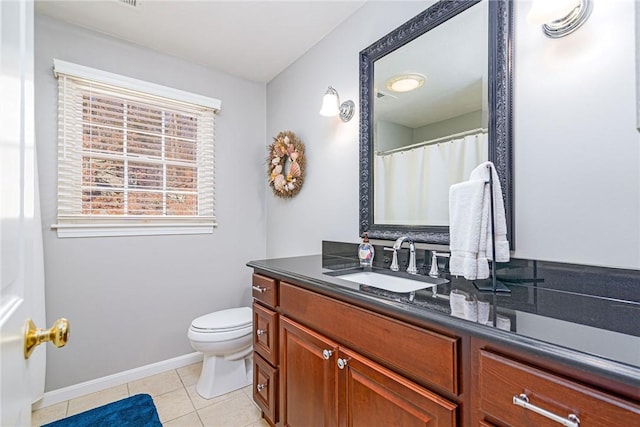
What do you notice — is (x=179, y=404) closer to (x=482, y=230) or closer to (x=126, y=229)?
(x=126, y=229)

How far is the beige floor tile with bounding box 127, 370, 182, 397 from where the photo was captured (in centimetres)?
205

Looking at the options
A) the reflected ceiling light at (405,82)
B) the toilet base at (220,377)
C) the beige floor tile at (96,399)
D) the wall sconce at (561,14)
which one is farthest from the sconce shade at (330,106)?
the beige floor tile at (96,399)

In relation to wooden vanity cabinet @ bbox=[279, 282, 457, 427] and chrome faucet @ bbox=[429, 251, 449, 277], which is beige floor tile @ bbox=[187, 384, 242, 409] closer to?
wooden vanity cabinet @ bbox=[279, 282, 457, 427]

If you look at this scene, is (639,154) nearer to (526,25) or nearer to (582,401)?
(526,25)

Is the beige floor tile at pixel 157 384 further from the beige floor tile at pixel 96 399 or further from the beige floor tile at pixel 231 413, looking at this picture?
the beige floor tile at pixel 231 413

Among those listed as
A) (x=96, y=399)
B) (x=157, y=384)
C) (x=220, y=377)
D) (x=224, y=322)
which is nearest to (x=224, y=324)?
(x=224, y=322)

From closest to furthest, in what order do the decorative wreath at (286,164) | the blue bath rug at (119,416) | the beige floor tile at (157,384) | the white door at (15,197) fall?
the white door at (15,197) → the blue bath rug at (119,416) → the beige floor tile at (157,384) → the decorative wreath at (286,164)

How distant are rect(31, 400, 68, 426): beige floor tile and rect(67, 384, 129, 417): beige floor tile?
0.11 feet

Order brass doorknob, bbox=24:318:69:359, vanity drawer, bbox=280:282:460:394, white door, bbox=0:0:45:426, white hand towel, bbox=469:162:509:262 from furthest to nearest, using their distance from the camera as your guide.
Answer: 1. white hand towel, bbox=469:162:509:262
2. vanity drawer, bbox=280:282:460:394
3. brass doorknob, bbox=24:318:69:359
4. white door, bbox=0:0:45:426

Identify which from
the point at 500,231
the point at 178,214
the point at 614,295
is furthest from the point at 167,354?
the point at 614,295

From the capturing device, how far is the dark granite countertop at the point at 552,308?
0.58m

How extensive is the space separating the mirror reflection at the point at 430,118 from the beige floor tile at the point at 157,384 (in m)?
1.84

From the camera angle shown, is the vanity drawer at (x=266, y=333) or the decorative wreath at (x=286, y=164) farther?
the decorative wreath at (x=286, y=164)

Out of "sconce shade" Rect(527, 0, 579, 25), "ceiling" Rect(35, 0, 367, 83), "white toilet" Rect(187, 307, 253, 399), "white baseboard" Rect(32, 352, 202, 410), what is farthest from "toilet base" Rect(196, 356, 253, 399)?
"sconce shade" Rect(527, 0, 579, 25)
